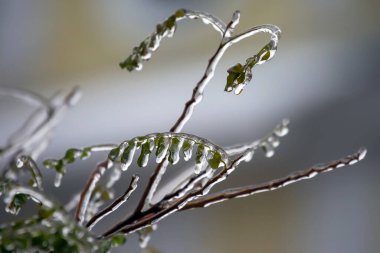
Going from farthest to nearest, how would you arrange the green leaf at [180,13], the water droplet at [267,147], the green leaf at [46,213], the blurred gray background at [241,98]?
the blurred gray background at [241,98] → the water droplet at [267,147] → the green leaf at [180,13] → the green leaf at [46,213]

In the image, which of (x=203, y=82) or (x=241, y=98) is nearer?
(x=203, y=82)

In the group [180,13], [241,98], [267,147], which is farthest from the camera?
[241,98]

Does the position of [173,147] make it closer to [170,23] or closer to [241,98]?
[170,23]

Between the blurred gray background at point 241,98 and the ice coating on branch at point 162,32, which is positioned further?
the blurred gray background at point 241,98

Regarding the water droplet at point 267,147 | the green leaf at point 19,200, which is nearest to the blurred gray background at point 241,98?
the water droplet at point 267,147

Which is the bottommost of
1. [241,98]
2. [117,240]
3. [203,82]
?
[117,240]

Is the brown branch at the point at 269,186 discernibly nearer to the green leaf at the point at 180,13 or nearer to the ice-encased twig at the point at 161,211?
the ice-encased twig at the point at 161,211

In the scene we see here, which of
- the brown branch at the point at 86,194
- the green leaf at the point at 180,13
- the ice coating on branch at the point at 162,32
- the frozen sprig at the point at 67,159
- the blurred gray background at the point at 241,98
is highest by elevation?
the blurred gray background at the point at 241,98

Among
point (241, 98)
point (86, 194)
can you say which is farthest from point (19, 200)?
point (241, 98)
